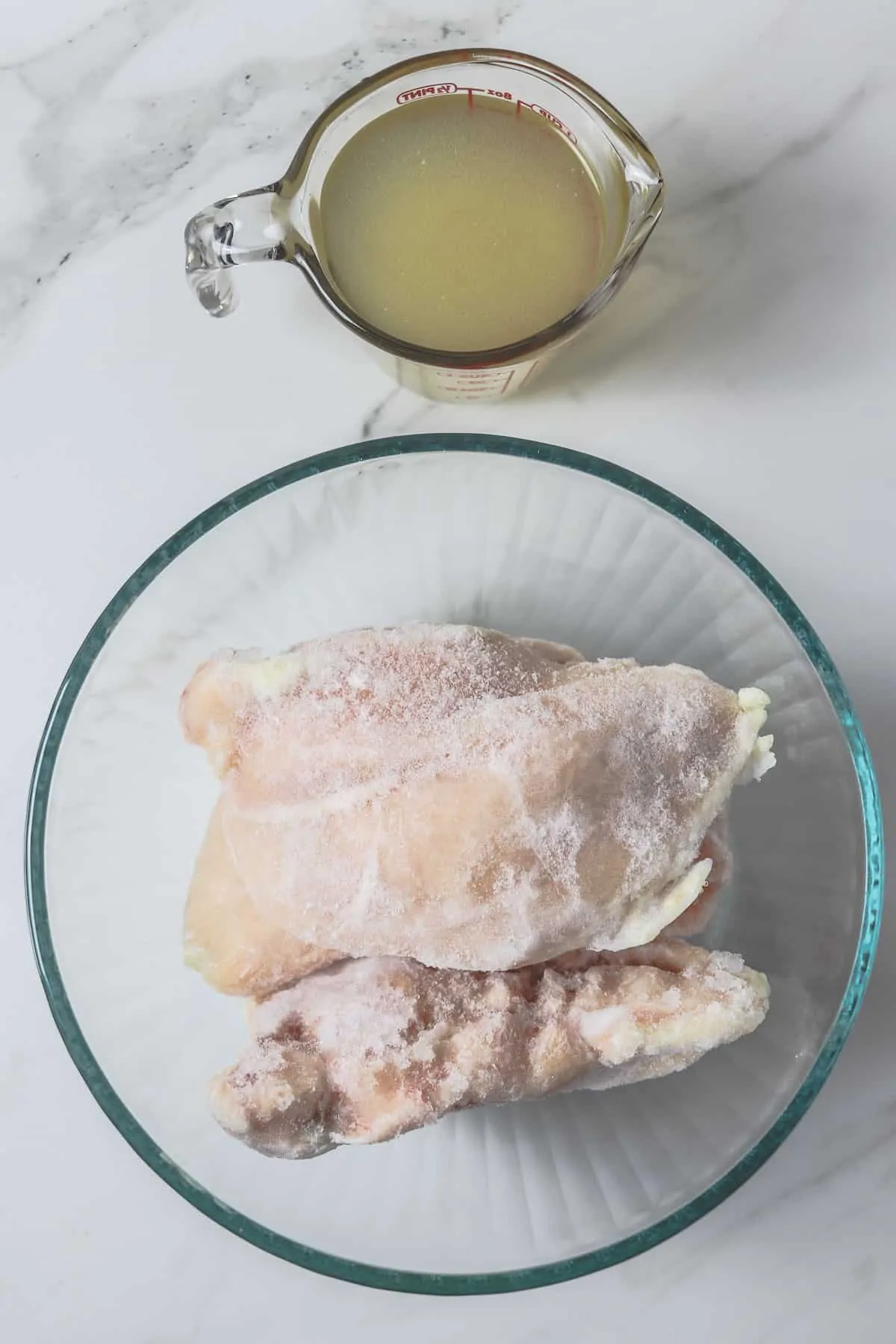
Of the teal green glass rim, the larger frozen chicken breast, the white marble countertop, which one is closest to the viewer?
the larger frozen chicken breast

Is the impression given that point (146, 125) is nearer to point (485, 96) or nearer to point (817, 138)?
point (485, 96)

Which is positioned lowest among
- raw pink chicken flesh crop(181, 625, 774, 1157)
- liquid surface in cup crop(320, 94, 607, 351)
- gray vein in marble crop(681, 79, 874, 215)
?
raw pink chicken flesh crop(181, 625, 774, 1157)

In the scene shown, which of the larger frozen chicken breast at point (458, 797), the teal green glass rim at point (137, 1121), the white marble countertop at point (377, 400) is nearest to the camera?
the larger frozen chicken breast at point (458, 797)

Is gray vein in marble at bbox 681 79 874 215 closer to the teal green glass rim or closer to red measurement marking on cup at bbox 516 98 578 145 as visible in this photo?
red measurement marking on cup at bbox 516 98 578 145

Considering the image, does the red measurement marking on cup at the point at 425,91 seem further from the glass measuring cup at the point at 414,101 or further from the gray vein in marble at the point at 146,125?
the gray vein in marble at the point at 146,125

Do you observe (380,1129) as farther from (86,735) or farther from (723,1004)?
(86,735)

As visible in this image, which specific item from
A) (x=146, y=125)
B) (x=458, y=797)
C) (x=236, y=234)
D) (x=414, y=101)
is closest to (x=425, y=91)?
(x=414, y=101)

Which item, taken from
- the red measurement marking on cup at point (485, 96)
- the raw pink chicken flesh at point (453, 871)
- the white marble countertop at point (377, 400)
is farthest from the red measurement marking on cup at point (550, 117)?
the raw pink chicken flesh at point (453, 871)

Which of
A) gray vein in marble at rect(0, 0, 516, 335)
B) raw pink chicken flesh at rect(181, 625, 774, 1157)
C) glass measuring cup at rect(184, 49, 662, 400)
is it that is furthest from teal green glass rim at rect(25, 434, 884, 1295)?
gray vein in marble at rect(0, 0, 516, 335)
